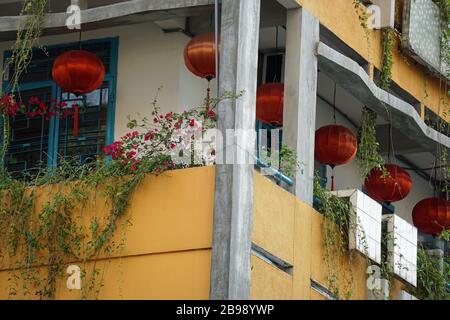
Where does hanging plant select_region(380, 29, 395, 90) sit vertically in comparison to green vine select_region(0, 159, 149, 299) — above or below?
above

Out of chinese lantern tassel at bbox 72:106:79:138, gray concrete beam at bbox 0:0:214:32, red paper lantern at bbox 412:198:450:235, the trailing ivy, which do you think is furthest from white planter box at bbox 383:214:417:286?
chinese lantern tassel at bbox 72:106:79:138

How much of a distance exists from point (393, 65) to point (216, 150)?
472 cm

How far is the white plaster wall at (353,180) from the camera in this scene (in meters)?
21.6

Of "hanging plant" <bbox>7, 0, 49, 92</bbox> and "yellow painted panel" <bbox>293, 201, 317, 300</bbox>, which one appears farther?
"hanging plant" <bbox>7, 0, 49, 92</bbox>

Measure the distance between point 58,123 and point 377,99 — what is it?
3.72 meters

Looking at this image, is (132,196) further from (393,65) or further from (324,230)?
(393,65)

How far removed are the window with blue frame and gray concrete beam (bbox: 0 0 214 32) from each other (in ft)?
4.26

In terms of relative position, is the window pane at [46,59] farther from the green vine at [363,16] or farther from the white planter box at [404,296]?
the white planter box at [404,296]

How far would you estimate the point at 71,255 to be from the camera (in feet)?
54.4

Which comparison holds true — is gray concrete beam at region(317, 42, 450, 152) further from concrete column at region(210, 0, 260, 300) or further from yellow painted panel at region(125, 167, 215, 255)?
yellow painted panel at region(125, 167, 215, 255)

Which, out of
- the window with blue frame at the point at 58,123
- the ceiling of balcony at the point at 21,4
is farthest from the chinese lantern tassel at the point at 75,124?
the ceiling of balcony at the point at 21,4

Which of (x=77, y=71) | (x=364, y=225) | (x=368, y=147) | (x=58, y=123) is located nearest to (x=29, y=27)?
(x=77, y=71)

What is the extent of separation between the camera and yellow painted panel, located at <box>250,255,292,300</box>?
16.0m

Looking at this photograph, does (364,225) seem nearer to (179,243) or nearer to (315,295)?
(315,295)
